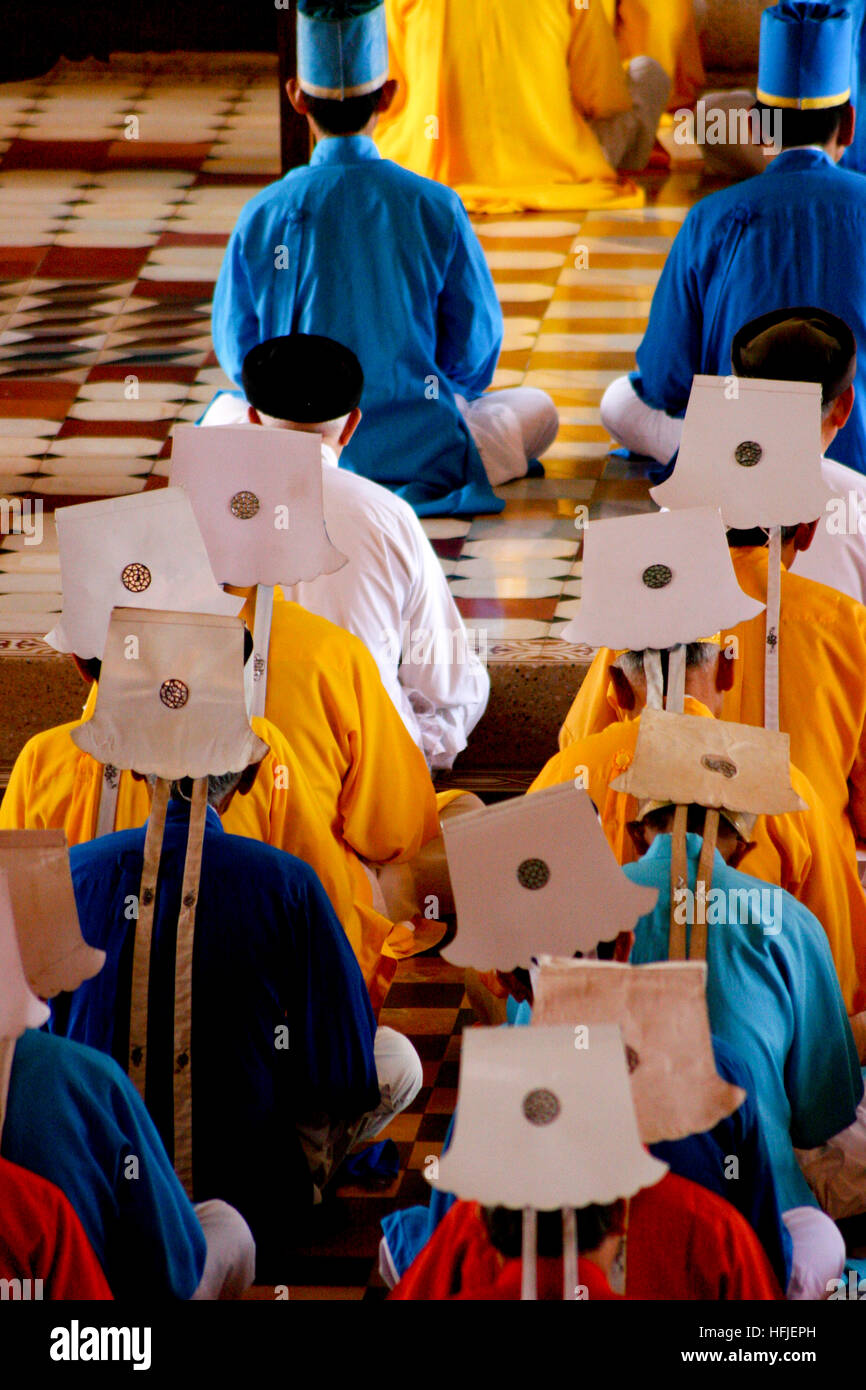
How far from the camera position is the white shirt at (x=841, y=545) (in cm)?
413

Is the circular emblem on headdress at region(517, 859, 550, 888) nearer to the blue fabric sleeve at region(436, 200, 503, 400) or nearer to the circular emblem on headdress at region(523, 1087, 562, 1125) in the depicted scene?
the circular emblem on headdress at region(523, 1087, 562, 1125)

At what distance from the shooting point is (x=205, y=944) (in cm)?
282

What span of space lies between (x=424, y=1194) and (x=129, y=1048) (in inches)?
33.8

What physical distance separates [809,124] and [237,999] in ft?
11.0

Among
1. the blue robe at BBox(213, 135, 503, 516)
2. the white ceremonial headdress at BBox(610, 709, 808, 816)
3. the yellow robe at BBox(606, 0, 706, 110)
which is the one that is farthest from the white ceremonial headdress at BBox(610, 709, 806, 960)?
the yellow robe at BBox(606, 0, 706, 110)

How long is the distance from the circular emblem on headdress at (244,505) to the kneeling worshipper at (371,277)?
2.17 m

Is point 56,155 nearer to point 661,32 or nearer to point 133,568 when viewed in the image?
point 661,32

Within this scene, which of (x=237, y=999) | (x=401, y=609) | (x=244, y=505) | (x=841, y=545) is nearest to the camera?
(x=237, y=999)

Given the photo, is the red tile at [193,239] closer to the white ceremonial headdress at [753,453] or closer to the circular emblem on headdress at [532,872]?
the white ceremonial headdress at [753,453]

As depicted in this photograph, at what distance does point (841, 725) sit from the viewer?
3.51m

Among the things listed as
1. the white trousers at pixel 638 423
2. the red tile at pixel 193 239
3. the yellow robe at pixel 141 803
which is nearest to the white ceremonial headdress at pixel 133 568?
the yellow robe at pixel 141 803

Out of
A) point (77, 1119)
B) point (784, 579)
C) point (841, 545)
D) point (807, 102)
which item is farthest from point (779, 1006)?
point (807, 102)

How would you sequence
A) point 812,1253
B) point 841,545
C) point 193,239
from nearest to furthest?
point 812,1253 < point 841,545 < point 193,239

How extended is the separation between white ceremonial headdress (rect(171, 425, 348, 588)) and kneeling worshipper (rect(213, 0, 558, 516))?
85.0 inches
